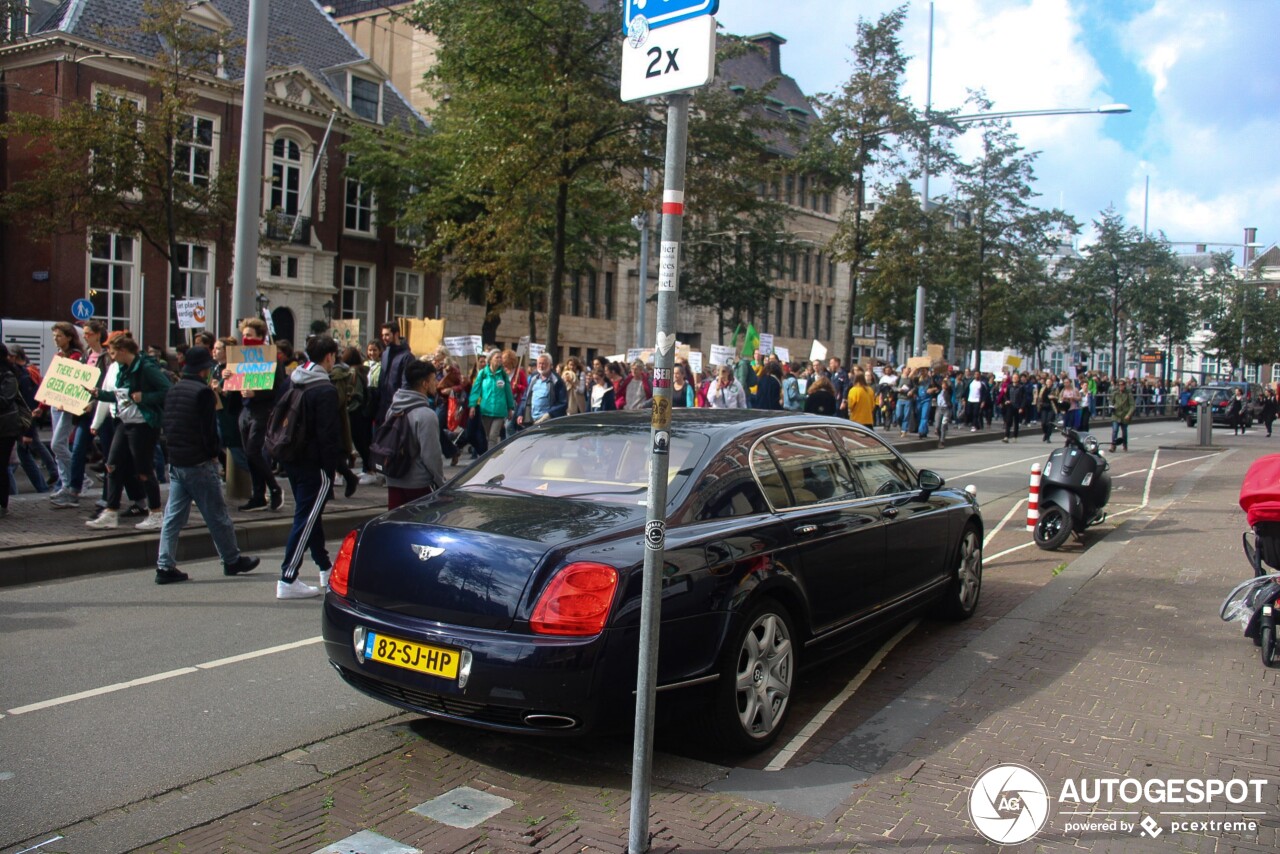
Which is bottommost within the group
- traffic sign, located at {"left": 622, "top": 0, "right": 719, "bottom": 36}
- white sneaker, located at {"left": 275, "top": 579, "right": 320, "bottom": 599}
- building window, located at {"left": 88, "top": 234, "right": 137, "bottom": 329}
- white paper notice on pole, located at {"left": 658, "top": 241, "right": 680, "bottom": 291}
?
white sneaker, located at {"left": 275, "top": 579, "right": 320, "bottom": 599}

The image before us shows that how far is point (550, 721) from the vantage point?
13.5 ft

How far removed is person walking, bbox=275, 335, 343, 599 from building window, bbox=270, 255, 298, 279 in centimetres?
3183

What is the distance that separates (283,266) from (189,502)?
105 feet

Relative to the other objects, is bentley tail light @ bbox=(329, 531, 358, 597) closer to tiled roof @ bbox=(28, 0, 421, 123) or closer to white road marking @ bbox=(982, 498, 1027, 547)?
white road marking @ bbox=(982, 498, 1027, 547)

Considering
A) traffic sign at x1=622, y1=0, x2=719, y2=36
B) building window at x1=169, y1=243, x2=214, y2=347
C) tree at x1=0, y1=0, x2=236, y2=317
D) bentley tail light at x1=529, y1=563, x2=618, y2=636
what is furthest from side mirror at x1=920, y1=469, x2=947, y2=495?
building window at x1=169, y1=243, x2=214, y2=347

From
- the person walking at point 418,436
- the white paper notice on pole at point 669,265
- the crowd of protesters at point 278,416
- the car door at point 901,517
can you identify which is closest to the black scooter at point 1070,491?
the crowd of protesters at point 278,416

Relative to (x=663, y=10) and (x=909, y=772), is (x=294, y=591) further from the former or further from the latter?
(x=663, y=10)

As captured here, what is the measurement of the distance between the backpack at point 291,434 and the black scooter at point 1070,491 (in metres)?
6.68

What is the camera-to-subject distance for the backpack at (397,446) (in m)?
7.37

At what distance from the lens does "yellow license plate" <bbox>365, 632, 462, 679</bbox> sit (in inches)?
167

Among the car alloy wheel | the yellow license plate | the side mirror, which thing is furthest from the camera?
the side mirror

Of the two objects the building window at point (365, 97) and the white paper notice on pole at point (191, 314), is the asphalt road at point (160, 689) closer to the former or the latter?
the white paper notice on pole at point (191, 314)

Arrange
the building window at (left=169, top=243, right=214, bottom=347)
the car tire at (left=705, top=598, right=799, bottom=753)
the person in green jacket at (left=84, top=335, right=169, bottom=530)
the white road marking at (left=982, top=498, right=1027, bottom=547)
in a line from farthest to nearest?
the building window at (left=169, top=243, right=214, bottom=347) < the white road marking at (left=982, top=498, right=1027, bottom=547) < the person in green jacket at (left=84, top=335, right=169, bottom=530) < the car tire at (left=705, top=598, right=799, bottom=753)

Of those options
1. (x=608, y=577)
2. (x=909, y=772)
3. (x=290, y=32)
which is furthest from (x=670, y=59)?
(x=290, y=32)
